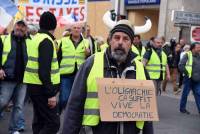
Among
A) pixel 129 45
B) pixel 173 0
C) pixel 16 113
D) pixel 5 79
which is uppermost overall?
pixel 173 0

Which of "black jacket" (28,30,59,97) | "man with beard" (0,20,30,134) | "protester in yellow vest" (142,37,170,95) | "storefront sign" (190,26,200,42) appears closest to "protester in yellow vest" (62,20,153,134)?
"black jacket" (28,30,59,97)

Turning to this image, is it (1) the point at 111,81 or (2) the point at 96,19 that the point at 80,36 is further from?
(2) the point at 96,19

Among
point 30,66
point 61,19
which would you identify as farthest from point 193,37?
point 30,66

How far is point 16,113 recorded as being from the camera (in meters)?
7.96

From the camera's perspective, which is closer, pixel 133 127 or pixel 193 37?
pixel 133 127

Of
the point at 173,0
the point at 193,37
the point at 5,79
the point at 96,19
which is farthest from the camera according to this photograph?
the point at 96,19

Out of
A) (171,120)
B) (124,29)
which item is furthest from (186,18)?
(124,29)

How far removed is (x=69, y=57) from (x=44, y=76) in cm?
197

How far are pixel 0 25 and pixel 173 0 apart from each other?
1837 centimetres

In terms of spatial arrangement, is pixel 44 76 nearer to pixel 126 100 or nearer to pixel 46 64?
pixel 46 64

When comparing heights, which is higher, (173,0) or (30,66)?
(173,0)

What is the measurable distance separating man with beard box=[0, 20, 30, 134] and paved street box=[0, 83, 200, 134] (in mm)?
974

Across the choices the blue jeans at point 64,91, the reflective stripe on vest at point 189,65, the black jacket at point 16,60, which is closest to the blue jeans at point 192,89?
the reflective stripe on vest at point 189,65

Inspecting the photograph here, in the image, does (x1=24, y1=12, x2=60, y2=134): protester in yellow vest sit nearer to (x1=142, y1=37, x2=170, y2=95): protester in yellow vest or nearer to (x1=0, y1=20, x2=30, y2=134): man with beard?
(x1=0, y1=20, x2=30, y2=134): man with beard
